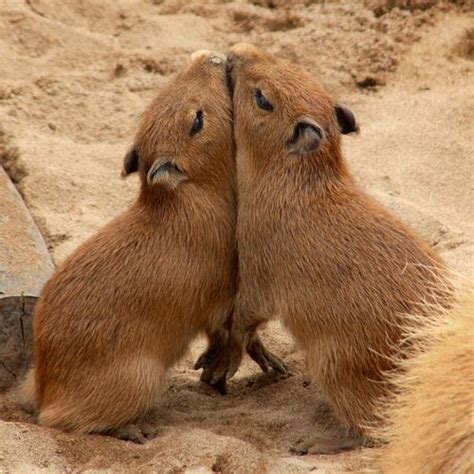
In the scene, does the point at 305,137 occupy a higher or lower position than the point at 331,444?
higher

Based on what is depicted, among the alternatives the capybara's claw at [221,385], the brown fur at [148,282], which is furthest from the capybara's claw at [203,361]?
the brown fur at [148,282]

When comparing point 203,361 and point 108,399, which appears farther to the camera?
point 203,361

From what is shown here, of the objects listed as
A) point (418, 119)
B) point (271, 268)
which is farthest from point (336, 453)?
point (418, 119)

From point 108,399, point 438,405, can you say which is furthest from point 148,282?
point 438,405

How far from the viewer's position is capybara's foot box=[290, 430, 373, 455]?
532cm

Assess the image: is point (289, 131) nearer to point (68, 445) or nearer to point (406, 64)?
point (68, 445)

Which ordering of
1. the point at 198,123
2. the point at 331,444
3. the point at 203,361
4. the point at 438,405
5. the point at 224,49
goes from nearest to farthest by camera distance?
the point at 438,405
the point at 331,444
the point at 198,123
the point at 203,361
the point at 224,49

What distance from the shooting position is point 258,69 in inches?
232

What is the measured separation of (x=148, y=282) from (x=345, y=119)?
1.24 meters

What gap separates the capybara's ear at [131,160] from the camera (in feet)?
19.4

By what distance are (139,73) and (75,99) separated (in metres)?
0.55

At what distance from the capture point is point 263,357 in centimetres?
611

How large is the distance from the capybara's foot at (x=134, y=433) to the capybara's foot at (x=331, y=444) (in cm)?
66

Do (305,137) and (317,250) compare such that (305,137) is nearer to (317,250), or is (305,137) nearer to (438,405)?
(317,250)
